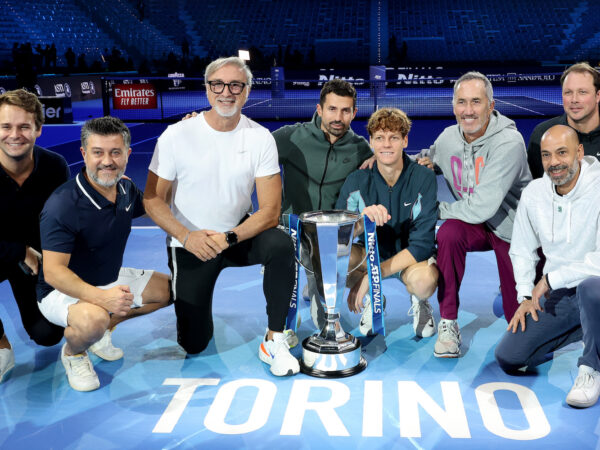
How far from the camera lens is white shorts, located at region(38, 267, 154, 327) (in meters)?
3.81

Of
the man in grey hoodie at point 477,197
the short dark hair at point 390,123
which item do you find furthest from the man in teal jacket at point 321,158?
the man in grey hoodie at point 477,197

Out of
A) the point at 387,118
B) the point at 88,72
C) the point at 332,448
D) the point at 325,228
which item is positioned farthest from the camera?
the point at 88,72

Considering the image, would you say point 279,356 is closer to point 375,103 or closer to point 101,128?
point 101,128

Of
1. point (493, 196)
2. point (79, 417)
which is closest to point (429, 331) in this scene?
point (493, 196)

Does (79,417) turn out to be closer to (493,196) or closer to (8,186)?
(8,186)

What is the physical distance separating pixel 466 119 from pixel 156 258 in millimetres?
3038

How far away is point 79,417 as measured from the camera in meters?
3.45

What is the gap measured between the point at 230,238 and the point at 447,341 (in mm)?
1453

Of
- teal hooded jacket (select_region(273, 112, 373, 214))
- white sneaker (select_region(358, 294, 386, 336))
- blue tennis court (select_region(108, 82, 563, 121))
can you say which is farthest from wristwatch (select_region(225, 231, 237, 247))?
blue tennis court (select_region(108, 82, 563, 121))

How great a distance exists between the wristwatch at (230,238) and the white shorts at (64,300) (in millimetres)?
611

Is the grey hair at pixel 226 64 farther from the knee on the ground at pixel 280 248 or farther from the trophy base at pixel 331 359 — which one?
the trophy base at pixel 331 359

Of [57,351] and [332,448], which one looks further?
[57,351]

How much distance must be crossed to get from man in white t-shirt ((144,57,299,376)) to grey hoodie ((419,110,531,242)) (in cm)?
117

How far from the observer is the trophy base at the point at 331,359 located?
3893mm
